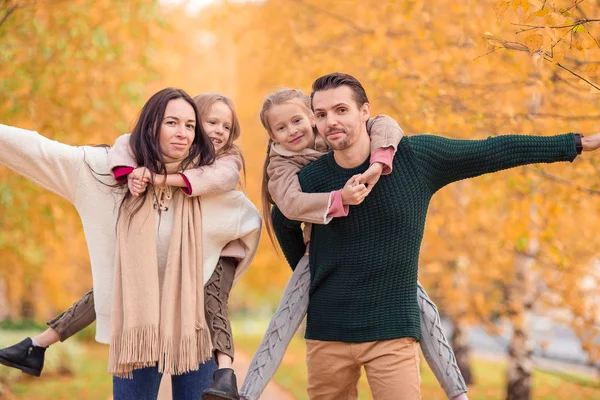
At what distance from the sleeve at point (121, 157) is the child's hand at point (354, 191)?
1020mm

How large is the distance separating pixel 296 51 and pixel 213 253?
5183 mm

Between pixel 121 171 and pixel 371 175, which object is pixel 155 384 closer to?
pixel 121 171

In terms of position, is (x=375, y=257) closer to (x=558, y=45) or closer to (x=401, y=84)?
(x=558, y=45)

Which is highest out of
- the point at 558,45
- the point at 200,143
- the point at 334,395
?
the point at 558,45

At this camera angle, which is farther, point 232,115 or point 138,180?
point 232,115

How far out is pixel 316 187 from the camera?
3648mm

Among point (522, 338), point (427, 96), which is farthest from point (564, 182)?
point (522, 338)

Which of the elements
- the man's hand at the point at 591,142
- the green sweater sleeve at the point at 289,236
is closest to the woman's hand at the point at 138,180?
the green sweater sleeve at the point at 289,236

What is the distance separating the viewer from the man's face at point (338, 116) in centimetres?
352

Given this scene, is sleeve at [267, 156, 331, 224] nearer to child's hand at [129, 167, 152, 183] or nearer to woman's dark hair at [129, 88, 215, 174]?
woman's dark hair at [129, 88, 215, 174]

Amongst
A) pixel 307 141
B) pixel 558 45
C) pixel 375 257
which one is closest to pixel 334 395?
pixel 375 257

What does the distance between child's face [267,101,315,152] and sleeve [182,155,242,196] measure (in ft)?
0.92

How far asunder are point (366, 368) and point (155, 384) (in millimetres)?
1034

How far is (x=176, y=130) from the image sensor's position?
12.0 ft
